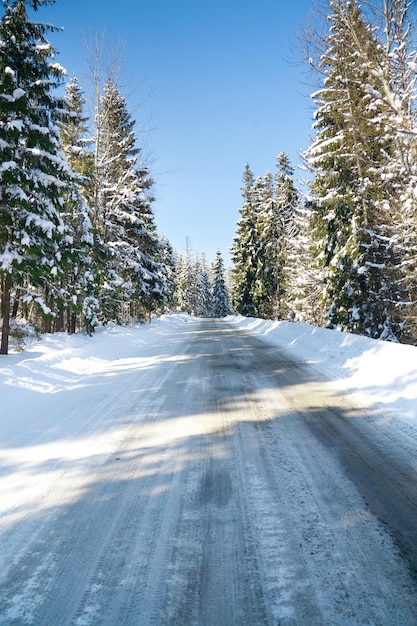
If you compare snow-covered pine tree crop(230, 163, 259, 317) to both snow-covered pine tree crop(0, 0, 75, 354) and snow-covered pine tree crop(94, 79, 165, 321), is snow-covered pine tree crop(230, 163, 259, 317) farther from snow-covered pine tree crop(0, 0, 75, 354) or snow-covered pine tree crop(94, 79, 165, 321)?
snow-covered pine tree crop(0, 0, 75, 354)

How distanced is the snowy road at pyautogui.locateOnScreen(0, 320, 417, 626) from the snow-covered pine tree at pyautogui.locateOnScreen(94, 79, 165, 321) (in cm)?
1270

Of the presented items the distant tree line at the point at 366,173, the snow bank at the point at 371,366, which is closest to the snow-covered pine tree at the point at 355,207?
the distant tree line at the point at 366,173

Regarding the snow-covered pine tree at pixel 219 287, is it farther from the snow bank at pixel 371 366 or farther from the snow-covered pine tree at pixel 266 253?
the snow bank at pixel 371 366

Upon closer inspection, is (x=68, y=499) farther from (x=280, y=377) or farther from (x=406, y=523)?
(x=280, y=377)

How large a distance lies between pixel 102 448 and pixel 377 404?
4.13m

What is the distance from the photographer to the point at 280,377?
7598 millimetres

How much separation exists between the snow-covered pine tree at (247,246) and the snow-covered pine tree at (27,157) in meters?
27.1

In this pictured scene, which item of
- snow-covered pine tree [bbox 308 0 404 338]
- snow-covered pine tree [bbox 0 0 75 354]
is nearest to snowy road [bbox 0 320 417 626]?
snow-covered pine tree [bbox 0 0 75 354]

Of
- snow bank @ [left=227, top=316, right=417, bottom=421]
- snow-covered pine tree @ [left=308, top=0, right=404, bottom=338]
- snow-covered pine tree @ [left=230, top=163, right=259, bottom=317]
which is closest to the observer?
snow bank @ [left=227, top=316, right=417, bottom=421]

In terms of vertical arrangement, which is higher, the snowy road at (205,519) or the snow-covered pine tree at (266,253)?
the snow-covered pine tree at (266,253)

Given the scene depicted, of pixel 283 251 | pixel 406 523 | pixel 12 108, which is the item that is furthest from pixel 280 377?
pixel 283 251

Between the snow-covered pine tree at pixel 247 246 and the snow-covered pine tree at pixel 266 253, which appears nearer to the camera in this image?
the snow-covered pine tree at pixel 266 253

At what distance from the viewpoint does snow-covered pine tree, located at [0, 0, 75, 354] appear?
28.3 ft

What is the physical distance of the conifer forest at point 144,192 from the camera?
907 cm
